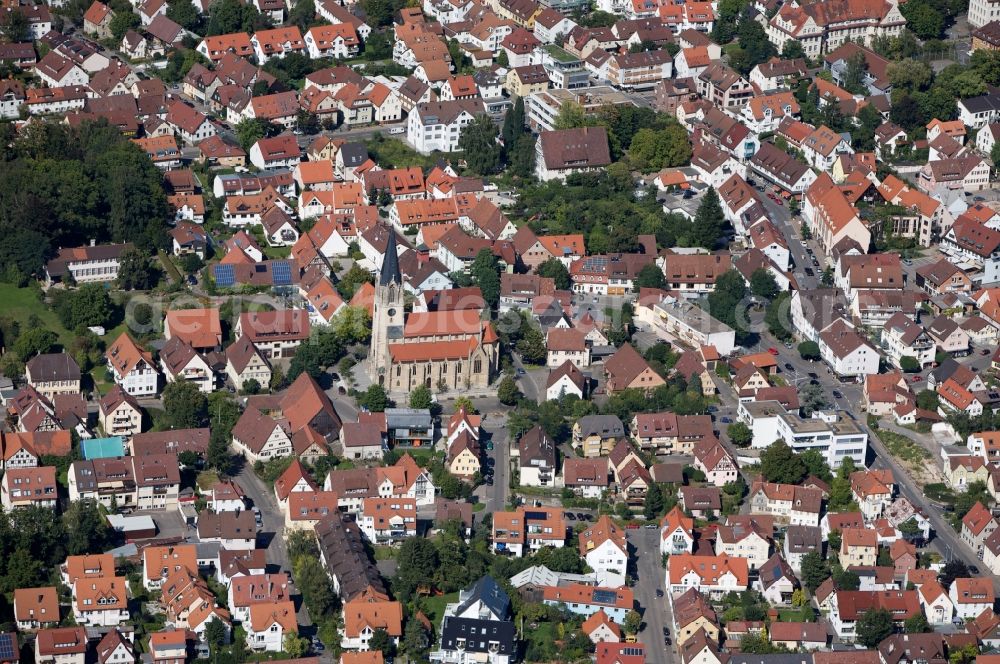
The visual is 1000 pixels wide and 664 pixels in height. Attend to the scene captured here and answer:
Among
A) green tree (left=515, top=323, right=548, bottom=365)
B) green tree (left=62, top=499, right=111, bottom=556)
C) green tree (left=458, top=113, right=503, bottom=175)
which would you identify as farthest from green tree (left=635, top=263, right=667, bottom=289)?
green tree (left=62, top=499, right=111, bottom=556)

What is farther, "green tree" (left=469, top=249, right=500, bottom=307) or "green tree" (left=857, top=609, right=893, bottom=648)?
"green tree" (left=469, top=249, right=500, bottom=307)

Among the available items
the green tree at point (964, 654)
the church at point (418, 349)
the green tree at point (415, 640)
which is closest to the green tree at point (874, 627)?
the green tree at point (964, 654)

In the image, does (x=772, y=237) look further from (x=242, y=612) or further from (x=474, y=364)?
(x=242, y=612)

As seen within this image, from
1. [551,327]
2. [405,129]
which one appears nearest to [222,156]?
[405,129]

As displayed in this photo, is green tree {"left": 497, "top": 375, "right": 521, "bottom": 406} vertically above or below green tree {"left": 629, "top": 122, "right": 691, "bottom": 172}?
below

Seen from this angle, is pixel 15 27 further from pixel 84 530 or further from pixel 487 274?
pixel 84 530

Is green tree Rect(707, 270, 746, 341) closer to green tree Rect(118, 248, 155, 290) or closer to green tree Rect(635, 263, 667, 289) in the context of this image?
green tree Rect(635, 263, 667, 289)

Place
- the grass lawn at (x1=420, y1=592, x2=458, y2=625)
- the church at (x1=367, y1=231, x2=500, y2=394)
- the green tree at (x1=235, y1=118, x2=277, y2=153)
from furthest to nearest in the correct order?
the green tree at (x1=235, y1=118, x2=277, y2=153)
the church at (x1=367, y1=231, x2=500, y2=394)
the grass lawn at (x1=420, y1=592, x2=458, y2=625)
